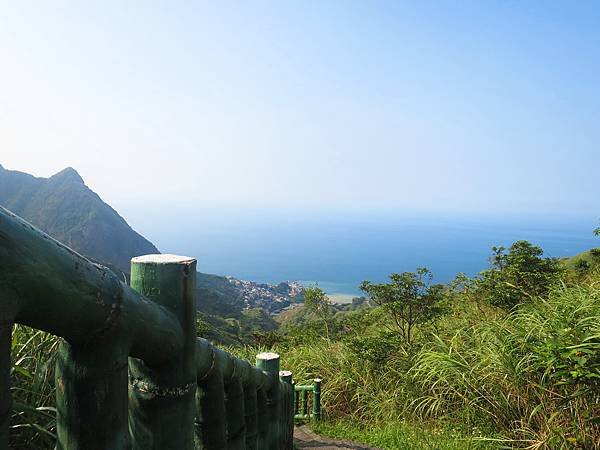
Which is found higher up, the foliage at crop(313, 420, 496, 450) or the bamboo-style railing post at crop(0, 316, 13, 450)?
the bamboo-style railing post at crop(0, 316, 13, 450)

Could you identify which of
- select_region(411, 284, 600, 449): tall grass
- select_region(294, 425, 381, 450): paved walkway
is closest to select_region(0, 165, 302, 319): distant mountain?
select_region(294, 425, 381, 450): paved walkway

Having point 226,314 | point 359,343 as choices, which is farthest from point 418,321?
point 226,314

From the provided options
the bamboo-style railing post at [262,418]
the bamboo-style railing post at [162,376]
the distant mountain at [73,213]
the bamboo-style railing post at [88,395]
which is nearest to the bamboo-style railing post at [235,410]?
the bamboo-style railing post at [262,418]

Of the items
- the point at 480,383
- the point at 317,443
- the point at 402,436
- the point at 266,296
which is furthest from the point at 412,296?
the point at 266,296

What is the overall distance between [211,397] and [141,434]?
396mm

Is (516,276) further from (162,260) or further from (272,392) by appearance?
(162,260)

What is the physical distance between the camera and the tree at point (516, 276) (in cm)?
705

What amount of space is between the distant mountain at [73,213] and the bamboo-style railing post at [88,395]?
97.3m

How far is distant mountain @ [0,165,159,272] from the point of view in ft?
311

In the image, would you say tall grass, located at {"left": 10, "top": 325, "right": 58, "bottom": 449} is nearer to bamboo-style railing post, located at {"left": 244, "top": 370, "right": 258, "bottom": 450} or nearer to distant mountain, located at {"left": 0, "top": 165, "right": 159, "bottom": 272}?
bamboo-style railing post, located at {"left": 244, "top": 370, "right": 258, "bottom": 450}

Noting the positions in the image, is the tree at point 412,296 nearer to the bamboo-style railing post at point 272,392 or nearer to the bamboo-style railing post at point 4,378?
the bamboo-style railing post at point 272,392

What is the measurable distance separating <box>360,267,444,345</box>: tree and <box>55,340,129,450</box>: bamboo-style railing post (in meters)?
7.02

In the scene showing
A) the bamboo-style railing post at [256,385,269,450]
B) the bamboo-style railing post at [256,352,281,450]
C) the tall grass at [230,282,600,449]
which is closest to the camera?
the bamboo-style railing post at [256,385,269,450]

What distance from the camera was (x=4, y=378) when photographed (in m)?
0.53
